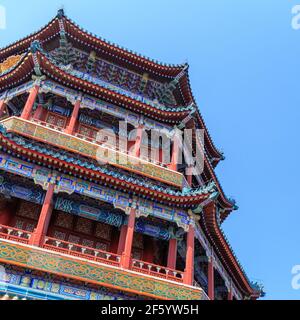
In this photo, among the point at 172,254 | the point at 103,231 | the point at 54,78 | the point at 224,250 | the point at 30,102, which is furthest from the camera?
the point at 224,250

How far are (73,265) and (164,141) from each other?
962 centimetres

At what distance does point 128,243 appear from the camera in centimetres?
1418

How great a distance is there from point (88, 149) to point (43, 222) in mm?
4408

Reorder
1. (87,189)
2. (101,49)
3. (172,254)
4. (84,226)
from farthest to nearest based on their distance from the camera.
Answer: (101,49) < (84,226) < (172,254) < (87,189)

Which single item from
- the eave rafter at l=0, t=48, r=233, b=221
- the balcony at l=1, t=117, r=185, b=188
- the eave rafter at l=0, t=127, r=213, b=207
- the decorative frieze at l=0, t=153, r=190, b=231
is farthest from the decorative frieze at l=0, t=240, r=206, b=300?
the eave rafter at l=0, t=48, r=233, b=221

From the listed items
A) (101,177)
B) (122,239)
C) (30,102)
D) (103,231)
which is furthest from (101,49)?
(122,239)

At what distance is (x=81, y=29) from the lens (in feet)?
66.1

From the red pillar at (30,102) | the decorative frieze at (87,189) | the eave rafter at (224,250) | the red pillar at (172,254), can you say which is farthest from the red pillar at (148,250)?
the red pillar at (30,102)

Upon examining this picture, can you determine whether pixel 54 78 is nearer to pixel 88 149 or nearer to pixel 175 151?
pixel 88 149

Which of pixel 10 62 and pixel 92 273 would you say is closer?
pixel 92 273

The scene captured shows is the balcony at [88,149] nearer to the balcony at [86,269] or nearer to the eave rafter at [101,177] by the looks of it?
the eave rafter at [101,177]

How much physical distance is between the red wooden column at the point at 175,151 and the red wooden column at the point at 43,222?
21.9ft
